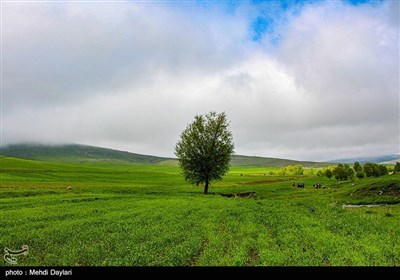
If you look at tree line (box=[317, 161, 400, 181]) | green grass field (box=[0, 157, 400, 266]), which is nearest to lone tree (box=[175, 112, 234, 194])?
green grass field (box=[0, 157, 400, 266])

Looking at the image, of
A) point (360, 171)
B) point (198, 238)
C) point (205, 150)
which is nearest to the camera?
point (198, 238)

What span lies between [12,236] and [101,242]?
7284 mm

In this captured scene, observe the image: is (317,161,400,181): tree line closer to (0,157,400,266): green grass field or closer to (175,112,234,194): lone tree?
(175,112,234,194): lone tree

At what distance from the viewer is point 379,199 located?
52.1 metres

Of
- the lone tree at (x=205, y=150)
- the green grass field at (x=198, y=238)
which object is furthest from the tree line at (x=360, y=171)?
the green grass field at (x=198, y=238)

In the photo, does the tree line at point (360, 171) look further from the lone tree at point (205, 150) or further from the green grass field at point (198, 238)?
the green grass field at point (198, 238)

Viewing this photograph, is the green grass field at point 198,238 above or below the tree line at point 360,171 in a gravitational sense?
below

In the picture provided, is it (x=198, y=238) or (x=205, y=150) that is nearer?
(x=198, y=238)

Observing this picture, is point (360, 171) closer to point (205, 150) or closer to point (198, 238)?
point (205, 150)

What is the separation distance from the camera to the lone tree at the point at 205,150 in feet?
235

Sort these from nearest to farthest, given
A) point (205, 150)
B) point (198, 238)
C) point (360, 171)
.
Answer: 1. point (198, 238)
2. point (205, 150)
3. point (360, 171)

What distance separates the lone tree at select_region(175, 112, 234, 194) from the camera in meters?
71.7

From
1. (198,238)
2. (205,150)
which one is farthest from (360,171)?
(198,238)

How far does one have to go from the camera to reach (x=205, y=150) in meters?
71.8
